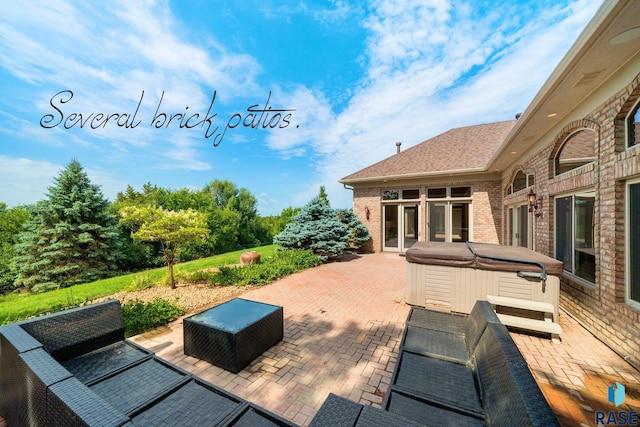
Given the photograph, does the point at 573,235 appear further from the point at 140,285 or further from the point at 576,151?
the point at 140,285

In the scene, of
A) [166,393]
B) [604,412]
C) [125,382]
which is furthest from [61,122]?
[604,412]

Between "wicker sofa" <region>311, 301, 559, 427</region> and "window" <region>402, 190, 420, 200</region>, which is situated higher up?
"window" <region>402, 190, 420, 200</region>

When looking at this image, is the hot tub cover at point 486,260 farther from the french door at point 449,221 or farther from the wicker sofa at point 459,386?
the french door at point 449,221

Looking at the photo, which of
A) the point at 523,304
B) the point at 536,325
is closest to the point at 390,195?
the point at 523,304

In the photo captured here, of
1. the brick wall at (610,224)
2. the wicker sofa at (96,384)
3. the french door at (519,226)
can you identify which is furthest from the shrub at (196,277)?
the french door at (519,226)

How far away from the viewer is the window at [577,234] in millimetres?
4168

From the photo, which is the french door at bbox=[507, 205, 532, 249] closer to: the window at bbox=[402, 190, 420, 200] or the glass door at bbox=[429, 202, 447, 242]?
the glass door at bbox=[429, 202, 447, 242]

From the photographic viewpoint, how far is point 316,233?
10266mm

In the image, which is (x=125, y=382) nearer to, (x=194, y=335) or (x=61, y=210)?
(x=194, y=335)

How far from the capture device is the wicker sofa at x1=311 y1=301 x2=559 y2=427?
128 cm

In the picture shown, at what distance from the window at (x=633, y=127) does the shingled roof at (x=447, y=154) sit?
6.84 meters

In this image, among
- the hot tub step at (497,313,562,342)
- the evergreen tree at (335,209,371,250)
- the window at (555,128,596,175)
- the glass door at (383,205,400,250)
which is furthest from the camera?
the glass door at (383,205,400,250)

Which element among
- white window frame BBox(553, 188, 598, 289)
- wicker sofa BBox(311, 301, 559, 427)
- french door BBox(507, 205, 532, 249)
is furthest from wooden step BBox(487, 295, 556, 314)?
french door BBox(507, 205, 532, 249)

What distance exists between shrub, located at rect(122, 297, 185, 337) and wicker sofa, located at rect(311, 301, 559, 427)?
161 inches
